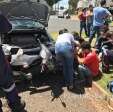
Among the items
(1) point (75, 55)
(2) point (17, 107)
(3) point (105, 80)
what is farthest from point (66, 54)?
(2) point (17, 107)

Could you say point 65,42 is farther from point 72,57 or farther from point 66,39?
point 72,57

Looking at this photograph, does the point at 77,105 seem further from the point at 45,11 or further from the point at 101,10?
the point at 101,10

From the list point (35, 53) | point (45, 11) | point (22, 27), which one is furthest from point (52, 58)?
point (45, 11)

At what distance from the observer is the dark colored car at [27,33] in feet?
33.0

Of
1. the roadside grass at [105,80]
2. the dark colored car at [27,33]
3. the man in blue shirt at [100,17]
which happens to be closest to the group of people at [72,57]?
the roadside grass at [105,80]

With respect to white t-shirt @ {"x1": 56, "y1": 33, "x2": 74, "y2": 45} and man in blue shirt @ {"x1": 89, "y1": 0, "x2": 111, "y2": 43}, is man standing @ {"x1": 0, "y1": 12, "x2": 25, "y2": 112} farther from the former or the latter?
man in blue shirt @ {"x1": 89, "y1": 0, "x2": 111, "y2": 43}

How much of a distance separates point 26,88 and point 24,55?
0.77 meters

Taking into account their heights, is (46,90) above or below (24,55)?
below

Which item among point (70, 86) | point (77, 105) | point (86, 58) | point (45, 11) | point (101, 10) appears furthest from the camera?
point (101, 10)

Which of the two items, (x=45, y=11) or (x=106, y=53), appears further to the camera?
(x=45, y=11)

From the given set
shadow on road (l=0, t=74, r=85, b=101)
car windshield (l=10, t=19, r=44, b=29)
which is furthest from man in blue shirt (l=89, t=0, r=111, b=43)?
shadow on road (l=0, t=74, r=85, b=101)

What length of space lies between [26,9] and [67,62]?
345cm

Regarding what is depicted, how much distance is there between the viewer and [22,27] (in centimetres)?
1118

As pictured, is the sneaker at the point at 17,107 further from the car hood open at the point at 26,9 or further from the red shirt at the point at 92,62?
the car hood open at the point at 26,9
